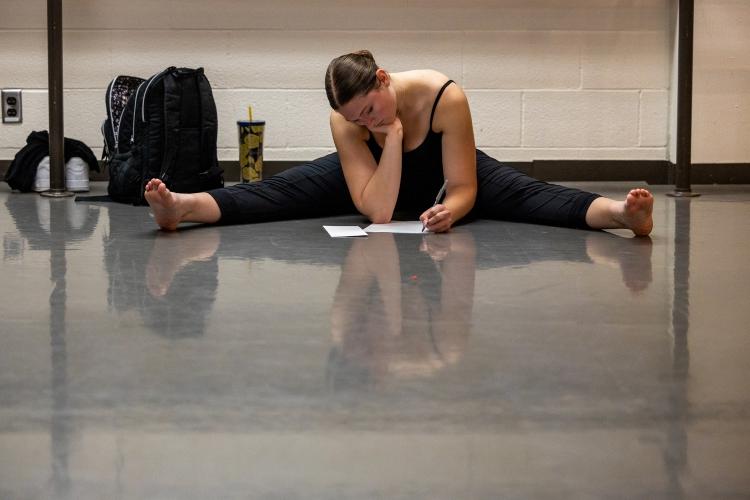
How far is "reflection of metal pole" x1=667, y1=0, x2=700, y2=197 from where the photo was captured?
4.42 m

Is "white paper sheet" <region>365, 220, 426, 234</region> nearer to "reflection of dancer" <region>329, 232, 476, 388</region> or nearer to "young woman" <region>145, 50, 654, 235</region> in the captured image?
"young woman" <region>145, 50, 654, 235</region>

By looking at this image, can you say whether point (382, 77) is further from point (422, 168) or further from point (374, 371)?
point (374, 371)

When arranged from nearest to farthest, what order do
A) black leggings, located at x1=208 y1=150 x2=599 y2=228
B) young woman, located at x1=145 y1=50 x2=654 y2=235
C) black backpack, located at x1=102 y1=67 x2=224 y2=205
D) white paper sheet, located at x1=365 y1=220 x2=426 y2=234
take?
young woman, located at x1=145 y1=50 x2=654 y2=235 → white paper sheet, located at x1=365 y1=220 x2=426 y2=234 → black leggings, located at x1=208 y1=150 x2=599 y2=228 → black backpack, located at x1=102 y1=67 x2=224 y2=205

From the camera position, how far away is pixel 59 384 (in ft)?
5.11

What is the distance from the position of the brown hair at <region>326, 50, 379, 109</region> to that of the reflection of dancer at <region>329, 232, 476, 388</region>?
39cm

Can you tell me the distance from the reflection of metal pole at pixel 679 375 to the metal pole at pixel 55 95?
245 cm

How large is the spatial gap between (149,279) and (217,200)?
90 cm

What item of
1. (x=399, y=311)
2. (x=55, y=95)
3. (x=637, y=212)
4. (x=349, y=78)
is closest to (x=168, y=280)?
(x=399, y=311)

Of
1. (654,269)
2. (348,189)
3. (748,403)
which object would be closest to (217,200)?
(348,189)

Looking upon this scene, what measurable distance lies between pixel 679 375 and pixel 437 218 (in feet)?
4.96

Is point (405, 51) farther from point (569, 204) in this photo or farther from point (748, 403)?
point (748, 403)

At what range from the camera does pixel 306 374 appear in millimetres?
1611

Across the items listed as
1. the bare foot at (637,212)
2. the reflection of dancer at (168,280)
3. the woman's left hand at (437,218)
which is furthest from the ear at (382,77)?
the bare foot at (637,212)

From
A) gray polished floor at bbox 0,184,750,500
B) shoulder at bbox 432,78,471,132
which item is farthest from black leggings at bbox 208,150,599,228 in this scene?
gray polished floor at bbox 0,184,750,500
